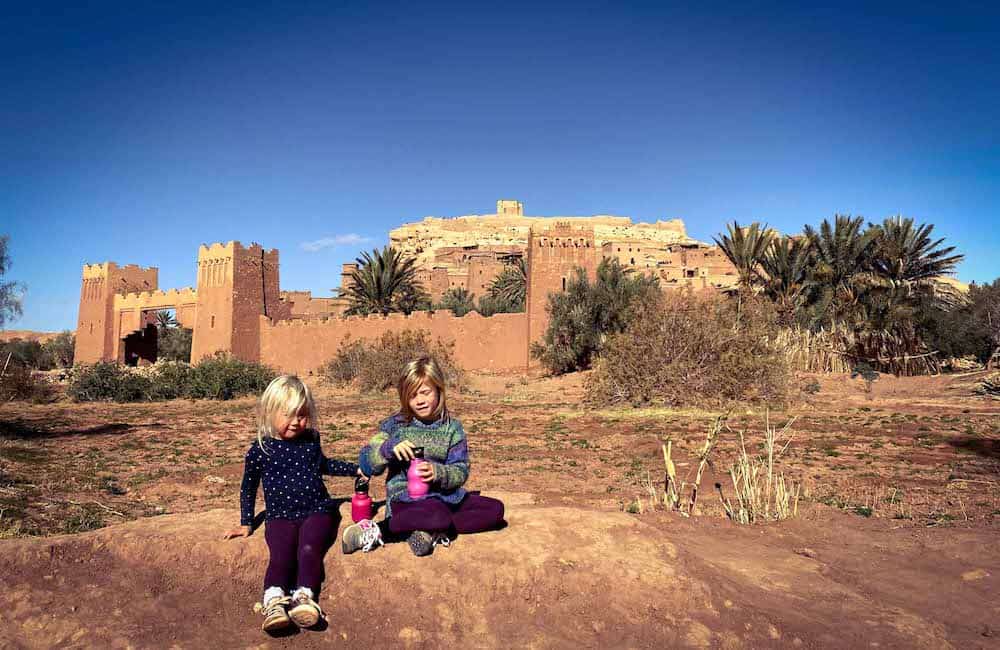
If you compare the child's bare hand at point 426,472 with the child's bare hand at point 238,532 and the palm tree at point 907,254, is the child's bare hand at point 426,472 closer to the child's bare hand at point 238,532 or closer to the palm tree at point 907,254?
the child's bare hand at point 238,532

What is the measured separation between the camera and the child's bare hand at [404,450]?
405 centimetres

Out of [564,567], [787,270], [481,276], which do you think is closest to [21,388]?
[564,567]

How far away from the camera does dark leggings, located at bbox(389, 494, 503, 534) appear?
3.98 m

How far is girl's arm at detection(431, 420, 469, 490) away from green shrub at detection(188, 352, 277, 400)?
21.9 metres

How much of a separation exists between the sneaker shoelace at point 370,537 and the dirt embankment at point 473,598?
74 millimetres

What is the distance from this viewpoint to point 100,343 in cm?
3609

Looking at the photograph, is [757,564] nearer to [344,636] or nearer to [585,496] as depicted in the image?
[344,636]

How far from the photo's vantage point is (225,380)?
24672mm

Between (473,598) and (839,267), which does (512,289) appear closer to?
(839,267)

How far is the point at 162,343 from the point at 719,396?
3584cm

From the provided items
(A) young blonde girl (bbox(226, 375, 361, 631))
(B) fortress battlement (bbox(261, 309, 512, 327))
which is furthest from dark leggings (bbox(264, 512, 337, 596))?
(B) fortress battlement (bbox(261, 309, 512, 327))

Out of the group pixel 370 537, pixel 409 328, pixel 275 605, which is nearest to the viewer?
pixel 275 605

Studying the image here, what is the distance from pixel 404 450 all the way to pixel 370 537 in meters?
0.52

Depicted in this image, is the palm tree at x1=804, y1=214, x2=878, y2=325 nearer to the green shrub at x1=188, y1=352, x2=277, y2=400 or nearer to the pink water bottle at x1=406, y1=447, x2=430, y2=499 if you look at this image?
the green shrub at x1=188, y1=352, x2=277, y2=400
